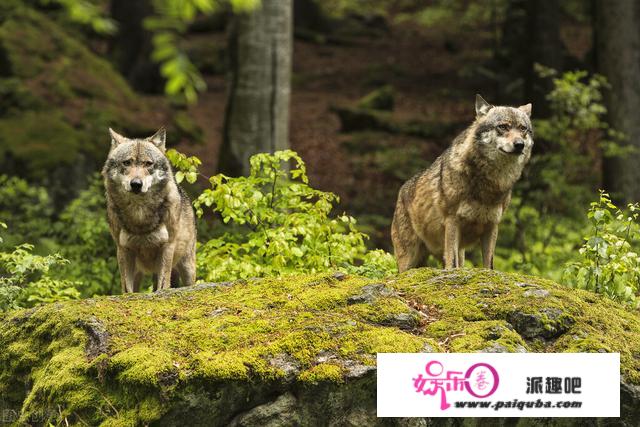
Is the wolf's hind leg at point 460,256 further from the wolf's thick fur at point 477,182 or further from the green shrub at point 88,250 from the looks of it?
the green shrub at point 88,250

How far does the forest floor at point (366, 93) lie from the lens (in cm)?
1936

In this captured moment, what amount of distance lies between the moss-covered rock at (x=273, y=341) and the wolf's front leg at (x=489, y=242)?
1498 mm

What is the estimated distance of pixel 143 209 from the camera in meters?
8.44

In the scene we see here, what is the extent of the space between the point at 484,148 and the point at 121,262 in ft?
11.8

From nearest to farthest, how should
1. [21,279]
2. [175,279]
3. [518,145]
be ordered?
[21,279] → [518,145] → [175,279]

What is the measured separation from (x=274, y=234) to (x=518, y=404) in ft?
10.8

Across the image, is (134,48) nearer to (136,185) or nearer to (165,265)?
(165,265)

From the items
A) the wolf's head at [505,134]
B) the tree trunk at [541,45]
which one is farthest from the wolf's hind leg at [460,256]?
the tree trunk at [541,45]

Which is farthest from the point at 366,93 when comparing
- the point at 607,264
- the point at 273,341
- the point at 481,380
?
Result: the point at 481,380

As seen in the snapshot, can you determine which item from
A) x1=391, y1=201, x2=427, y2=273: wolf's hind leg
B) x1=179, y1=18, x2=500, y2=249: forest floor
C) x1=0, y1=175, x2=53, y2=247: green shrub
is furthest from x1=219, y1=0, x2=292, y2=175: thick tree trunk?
x1=391, y1=201, x2=427, y2=273: wolf's hind leg

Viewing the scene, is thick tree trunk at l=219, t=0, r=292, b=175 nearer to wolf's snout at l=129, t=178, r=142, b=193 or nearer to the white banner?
wolf's snout at l=129, t=178, r=142, b=193

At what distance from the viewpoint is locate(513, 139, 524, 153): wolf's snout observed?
8.00 m

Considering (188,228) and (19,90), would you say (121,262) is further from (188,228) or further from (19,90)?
(19,90)

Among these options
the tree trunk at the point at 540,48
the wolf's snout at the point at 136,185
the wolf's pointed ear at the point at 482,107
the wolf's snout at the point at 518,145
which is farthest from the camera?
the tree trunk at the point at 540,48
